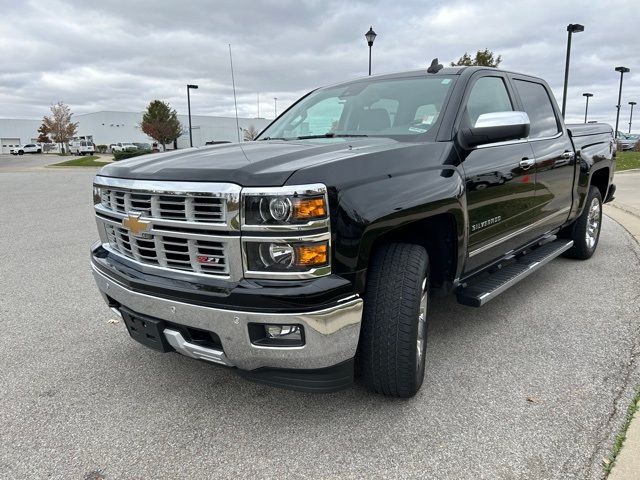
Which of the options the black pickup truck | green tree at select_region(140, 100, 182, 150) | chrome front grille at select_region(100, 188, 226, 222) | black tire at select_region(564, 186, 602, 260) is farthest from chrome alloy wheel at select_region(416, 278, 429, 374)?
green tree at select_region(140, 100, 182, 150)

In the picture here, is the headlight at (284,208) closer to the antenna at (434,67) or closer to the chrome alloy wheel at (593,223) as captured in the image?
the antenna at (434,67)

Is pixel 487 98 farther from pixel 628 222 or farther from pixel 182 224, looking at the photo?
pixel 628 222

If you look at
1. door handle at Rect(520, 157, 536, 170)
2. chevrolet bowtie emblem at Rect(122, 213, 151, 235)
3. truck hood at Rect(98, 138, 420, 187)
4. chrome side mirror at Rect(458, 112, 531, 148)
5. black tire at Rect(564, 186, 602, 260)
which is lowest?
black tire at Rect(564, 186, 602, 260)

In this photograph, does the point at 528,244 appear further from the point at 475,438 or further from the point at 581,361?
the point at 475,438

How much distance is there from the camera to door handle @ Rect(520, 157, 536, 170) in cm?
364

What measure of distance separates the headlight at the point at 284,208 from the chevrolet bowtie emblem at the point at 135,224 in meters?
0.61

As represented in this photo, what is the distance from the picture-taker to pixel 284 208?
2121mm

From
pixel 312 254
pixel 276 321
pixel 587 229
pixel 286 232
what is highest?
pixel 286 232

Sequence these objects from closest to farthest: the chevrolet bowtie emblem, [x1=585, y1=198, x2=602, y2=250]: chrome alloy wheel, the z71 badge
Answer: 1. the chevrolet bowtie emblem
2. the z71 badge
3. [x1=585, y1=198, x2=602, y2=250]: chrome alloy wheel

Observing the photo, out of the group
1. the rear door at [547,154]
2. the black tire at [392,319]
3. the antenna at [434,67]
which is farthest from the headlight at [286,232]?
the rear door at [547,154]

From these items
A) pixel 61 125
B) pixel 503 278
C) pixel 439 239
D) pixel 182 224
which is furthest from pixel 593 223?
pixel 61 125

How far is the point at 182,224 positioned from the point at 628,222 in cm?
804

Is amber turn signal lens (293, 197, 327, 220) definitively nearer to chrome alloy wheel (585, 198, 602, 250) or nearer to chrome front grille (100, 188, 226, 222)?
chrome front grille (100, 188, 226, 222)

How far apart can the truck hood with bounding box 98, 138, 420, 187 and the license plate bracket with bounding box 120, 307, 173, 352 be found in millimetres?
711
